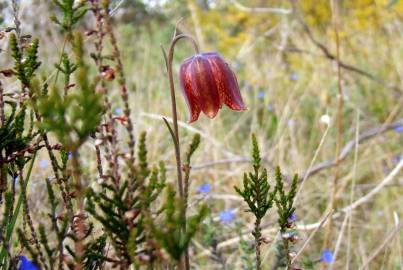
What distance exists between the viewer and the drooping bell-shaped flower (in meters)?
1.12

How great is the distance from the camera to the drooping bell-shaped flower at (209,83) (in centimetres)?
112

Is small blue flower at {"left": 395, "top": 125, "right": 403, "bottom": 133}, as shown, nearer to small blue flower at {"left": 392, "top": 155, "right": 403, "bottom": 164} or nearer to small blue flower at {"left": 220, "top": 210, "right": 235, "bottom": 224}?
small blue flower at {"left": 392, "top": 155, "right": 403, "bottom": 164}

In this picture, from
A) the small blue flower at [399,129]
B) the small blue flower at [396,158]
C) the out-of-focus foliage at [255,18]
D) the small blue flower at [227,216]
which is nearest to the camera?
the small blue flower at [227,216]

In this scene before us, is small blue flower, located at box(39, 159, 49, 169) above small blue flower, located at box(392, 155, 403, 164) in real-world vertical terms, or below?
above

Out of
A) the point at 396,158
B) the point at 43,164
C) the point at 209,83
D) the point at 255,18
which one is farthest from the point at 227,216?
the point at 255,18

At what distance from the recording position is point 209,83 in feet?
3.68

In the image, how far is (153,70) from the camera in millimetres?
5059

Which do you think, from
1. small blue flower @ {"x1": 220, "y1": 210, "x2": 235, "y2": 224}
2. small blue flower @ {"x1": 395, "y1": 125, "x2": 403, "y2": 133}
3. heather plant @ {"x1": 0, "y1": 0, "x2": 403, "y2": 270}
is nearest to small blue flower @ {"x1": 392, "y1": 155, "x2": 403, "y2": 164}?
heather plant @ {"x1": 0, "y1": 0, "x2": 403, "y2": 270}

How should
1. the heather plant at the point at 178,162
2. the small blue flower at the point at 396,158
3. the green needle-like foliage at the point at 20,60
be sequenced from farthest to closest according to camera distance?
the small blue flower at the point at 396,158 < the green needle-like foliage at the point at 20,60 < the heather plant at the point at 178,162

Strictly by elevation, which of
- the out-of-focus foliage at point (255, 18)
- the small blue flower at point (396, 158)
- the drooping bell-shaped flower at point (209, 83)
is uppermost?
the out-of-focus foliage at point (255, 18)

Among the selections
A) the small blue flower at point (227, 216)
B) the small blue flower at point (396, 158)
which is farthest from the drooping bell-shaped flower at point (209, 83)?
the small blue flower at point (396, 158)

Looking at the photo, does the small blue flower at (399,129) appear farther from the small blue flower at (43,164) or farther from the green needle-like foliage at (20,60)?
the green needle-like foliage at (20,60)

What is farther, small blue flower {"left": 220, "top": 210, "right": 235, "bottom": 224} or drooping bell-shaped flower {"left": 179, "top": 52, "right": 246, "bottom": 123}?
small blue flower {"left": 220, "top": 210, "right": 235, "bottom": 224}

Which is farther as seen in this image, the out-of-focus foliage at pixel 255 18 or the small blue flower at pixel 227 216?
the out-of-focus foliage at pixel 255 18
